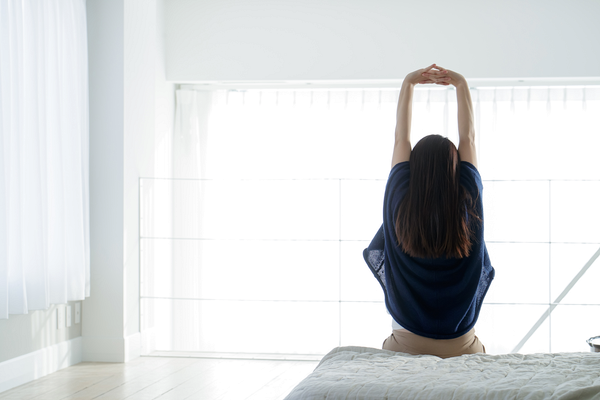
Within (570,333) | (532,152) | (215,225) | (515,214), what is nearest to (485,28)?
(532,152)

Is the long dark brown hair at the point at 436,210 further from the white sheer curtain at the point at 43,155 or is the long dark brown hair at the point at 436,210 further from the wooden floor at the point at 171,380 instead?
the white sheer curtain at the point at 43,155

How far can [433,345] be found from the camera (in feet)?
4.63

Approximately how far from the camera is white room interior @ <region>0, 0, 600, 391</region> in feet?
12.0

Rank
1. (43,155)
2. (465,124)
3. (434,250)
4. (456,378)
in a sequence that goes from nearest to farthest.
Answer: (456,378) < (434,250) < (465,124) < (43,155)

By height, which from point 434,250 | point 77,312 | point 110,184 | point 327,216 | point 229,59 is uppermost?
point 229,59

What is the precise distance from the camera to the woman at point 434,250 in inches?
52.6

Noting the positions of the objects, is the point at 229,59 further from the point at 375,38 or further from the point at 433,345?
the point at 433,345

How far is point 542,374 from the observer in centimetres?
105

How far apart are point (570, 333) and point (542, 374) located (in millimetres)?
3104

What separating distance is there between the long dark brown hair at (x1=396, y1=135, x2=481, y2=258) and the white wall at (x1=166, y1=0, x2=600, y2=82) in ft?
9.82

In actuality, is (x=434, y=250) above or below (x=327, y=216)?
above

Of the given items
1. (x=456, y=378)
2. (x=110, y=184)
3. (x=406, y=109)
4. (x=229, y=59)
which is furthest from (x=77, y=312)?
(x=456, y=378)

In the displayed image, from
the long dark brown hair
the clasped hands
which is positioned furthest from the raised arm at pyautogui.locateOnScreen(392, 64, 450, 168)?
the long dark brown hair

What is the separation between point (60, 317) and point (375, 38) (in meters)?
2.96
